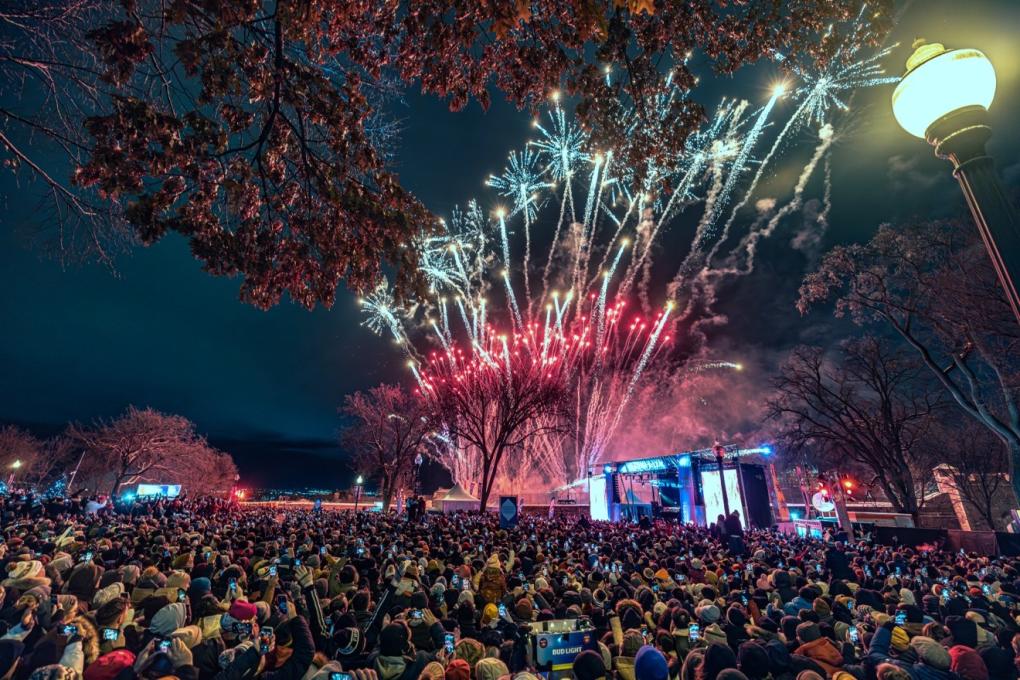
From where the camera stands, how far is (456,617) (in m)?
5.68

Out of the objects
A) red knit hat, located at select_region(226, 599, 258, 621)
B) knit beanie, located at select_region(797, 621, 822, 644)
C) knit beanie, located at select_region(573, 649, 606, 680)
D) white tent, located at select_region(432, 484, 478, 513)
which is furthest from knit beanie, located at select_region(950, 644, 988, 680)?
white tent, located at select_region(432, 484, 478, 513)

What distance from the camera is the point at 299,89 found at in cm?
577

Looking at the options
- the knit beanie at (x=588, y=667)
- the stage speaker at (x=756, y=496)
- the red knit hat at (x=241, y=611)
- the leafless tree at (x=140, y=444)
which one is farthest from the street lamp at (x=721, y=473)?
the leafless tree at (x=140, y=444)

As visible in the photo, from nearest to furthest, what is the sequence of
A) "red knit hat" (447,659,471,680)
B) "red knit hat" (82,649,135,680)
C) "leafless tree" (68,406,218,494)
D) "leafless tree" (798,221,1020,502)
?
"red knit hat" (82,649,135,680), "red knit hat" (447,659,471,680), "leafless tree" (798,221,1020,502), "leafless tree" (68,406,218,494)

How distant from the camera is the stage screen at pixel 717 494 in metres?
23.6

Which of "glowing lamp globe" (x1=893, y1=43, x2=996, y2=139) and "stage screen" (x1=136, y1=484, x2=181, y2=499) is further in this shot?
"stage screen" (x1=136, y1=484, x2=181, y2=499)

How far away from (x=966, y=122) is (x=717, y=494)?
82.2 ft

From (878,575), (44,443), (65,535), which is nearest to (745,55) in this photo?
(878,575)

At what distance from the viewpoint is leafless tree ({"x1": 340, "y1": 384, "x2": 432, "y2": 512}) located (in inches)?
1618

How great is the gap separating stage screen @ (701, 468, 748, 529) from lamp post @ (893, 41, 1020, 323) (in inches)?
939

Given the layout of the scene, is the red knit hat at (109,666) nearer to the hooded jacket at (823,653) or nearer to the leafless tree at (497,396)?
the hooded jacket at (823,653)

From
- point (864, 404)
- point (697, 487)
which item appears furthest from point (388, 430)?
point (864, 404)

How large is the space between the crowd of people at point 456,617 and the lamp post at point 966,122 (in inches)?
141

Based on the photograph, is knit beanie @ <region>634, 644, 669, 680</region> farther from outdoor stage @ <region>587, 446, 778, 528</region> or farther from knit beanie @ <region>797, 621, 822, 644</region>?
outdoor stage @ <region>587, 446, 778, 528</region>
